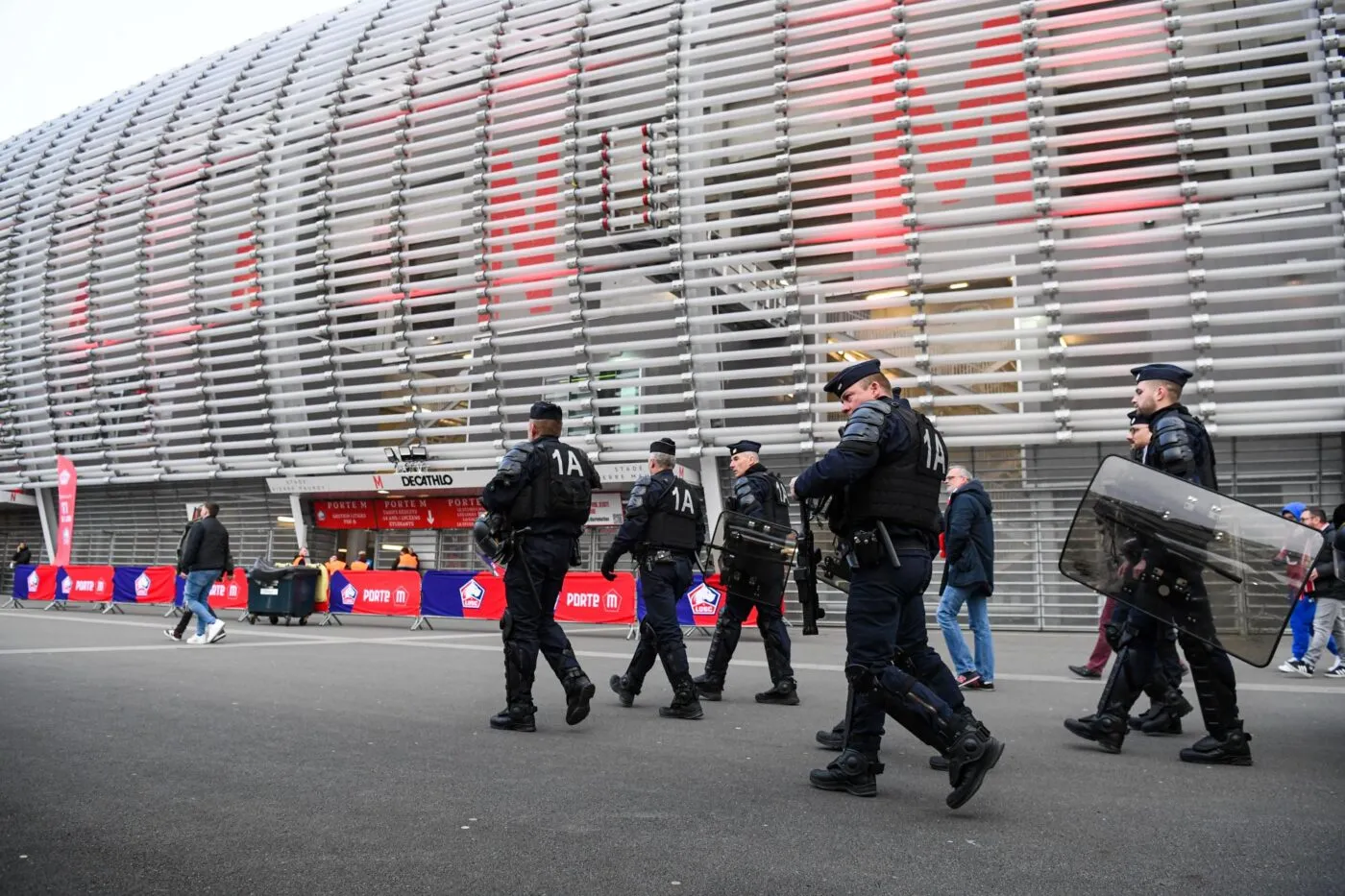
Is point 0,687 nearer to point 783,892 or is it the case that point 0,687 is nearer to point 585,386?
point 783,892

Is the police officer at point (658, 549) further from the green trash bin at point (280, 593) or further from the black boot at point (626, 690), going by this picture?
the green trash bin at point (280, 593)

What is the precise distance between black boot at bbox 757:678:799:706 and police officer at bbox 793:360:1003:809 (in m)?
2.75

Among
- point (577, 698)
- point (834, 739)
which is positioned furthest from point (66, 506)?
point (834, 739)

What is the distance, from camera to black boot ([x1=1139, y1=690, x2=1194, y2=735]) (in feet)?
18.6

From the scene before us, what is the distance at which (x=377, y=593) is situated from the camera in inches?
635

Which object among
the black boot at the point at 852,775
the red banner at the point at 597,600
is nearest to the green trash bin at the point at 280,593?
the red banner at the point at 597,600

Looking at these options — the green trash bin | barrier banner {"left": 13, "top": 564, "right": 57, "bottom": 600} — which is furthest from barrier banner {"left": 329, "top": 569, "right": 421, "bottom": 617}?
barrier banner {"left": 13, "top": 564, "right": 57, "bottom": 600}

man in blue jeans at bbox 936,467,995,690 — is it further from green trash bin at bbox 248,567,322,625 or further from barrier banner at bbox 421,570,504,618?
green trash bin at bbox 248,567,322,625

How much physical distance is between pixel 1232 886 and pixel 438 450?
55.8 feet

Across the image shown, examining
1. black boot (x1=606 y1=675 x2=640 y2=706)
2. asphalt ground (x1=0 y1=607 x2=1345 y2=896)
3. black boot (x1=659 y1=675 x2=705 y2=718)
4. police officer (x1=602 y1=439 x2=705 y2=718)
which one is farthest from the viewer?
black boot (x1=606 y1=675 x2=640 y2=706)

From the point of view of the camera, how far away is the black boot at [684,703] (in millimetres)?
6203

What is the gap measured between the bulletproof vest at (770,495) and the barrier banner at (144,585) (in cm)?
1485

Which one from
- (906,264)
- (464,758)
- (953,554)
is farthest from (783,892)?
(906,264)

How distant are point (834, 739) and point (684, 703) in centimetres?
138
